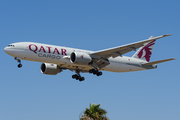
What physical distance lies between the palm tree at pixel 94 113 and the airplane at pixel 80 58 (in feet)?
24.2

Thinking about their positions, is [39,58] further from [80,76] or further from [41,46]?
[80,76]

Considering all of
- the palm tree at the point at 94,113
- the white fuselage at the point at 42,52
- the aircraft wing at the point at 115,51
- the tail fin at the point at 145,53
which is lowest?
the palm tree at the point at 94,113

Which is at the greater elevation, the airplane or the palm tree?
the airplane

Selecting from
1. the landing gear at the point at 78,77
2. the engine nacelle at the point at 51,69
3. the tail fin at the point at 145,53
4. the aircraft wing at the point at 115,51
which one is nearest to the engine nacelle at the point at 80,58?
the aircraft wing at the point at 115,51

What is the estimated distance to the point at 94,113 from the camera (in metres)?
37.3

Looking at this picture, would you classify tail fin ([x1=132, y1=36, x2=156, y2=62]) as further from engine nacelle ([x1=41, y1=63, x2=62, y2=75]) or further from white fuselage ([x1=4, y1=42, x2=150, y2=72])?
engine nacelle ([x1=41, y1=63, x2=62, y2=75])

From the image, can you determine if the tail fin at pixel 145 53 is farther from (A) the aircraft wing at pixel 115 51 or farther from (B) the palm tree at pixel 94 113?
(B) the palm tree at pixel 94 113

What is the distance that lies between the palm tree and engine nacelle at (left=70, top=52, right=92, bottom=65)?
23.3 ft

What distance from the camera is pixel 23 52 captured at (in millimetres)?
40812

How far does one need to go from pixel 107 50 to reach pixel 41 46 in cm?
879

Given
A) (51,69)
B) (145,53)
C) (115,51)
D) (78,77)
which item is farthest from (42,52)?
(145,53)

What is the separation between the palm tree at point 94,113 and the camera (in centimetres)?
3657

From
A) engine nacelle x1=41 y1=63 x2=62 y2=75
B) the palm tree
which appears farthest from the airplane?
the palm tree

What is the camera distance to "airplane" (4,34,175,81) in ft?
135
